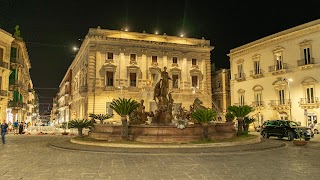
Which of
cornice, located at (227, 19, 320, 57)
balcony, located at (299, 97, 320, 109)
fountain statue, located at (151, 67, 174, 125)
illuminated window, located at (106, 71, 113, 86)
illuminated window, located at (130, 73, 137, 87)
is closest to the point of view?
→ fountain statue, located at (151, 67, 174, 125)

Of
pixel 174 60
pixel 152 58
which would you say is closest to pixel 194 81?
pixel 174 60

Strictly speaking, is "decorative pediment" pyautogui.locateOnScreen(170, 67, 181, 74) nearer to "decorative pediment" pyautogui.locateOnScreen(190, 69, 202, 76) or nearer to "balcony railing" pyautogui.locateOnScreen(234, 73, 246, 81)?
"decorative pediment" pyautogui.locateOnScreen(190, 69, 202, 76)

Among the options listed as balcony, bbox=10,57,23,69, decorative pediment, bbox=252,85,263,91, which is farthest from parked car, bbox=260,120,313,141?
balcony, bbox=10,57,23,69

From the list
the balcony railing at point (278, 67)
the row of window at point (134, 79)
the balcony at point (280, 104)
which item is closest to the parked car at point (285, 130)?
the balcony at point (280, 104)

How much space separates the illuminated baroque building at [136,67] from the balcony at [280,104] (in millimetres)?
10202

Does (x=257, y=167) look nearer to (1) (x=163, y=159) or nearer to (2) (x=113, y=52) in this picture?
(1) (x=163, y=159)

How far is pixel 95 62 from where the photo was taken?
36.6 metres

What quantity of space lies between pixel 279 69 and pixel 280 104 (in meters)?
4.24

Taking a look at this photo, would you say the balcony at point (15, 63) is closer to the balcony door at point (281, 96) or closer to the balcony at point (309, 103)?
the balcony door at point (281, 96)

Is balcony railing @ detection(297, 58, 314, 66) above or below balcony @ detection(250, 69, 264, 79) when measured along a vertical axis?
above

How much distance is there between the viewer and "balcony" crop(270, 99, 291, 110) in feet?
106

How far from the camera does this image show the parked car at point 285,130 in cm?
1832

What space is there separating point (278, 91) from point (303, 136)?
17.0m

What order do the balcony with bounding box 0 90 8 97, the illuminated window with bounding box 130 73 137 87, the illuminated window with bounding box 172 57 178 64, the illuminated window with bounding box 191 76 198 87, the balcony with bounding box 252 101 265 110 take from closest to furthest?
1. the balcony with bounding box 0 90 8 97
2. the balcony with bounding box 252 101 265 110
3. the illuminated window with bounding box 130 73 137 87
4. the illuminated window with bounding box 172 57 178 64
5. the illuminated window with bounding box 191 76 198 87
